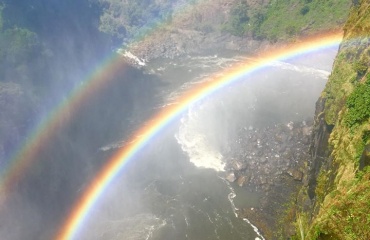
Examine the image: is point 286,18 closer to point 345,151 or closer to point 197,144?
point 197,144

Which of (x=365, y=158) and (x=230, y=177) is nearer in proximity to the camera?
(x=365, y=158)

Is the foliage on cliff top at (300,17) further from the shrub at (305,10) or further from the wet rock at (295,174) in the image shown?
the wet rock at (295,174)

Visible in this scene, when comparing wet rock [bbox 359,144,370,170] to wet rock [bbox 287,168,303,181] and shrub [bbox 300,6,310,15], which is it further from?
shrub [bbox 300,6,310,15]

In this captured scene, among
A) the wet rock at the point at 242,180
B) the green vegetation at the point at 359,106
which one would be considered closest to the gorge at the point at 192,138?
the green vegetation at the point at 359,106

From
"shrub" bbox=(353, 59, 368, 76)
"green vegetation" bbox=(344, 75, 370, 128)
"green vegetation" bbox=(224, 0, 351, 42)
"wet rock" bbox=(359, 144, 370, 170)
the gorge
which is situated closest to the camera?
"wet rock" bbox=(359, 144, 370, 170)

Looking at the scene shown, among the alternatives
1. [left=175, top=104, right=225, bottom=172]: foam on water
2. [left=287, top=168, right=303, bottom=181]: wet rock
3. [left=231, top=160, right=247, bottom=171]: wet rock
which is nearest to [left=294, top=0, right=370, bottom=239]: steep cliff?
[left=287, top=168, right=303, bottom=181]: wet rock

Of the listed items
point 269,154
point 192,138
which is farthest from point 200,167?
point 269,154

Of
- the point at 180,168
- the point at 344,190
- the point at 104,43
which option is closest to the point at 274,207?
the point at 180,168
